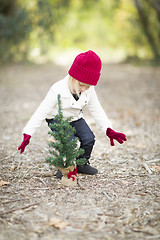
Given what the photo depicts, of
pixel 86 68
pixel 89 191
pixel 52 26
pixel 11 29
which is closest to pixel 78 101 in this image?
pixel 86 68

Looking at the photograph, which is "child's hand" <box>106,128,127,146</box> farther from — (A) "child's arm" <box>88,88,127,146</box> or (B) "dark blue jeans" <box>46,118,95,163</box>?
(B) "dark blue jeans" <box>46,118,95,163</box>

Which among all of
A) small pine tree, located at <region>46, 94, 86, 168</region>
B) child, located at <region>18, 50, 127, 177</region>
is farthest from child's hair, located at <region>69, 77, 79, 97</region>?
small pine tree, located at <region>46, 94, 86, 168</region>

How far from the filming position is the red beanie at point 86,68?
2.62 metres

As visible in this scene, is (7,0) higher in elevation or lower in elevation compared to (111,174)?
higher

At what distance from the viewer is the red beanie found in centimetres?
262

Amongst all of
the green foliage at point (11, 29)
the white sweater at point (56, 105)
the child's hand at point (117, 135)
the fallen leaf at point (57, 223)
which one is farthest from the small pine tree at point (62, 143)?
the green foliage at point (11, 29)

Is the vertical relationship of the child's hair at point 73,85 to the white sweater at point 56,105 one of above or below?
above

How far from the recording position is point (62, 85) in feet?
9.13

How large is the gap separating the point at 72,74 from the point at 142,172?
1.35m

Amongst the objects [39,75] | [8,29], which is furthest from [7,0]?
[39,75]

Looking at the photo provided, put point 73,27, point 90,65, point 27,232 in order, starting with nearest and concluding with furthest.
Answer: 1. point 27,232
2. point 90,65
3. point 73,27

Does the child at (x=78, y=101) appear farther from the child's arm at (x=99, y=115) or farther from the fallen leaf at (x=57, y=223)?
the fallen leaf at (x=57, y=223)

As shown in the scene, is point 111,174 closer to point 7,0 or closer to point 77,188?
point 77,188

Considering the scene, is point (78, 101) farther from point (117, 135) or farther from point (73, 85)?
point (117, 135)
